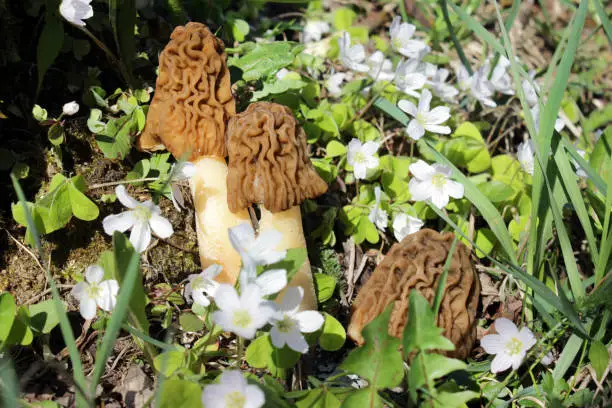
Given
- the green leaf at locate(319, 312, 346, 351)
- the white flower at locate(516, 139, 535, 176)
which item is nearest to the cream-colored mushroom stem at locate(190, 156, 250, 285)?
the green leaf at locate(319, 312, 346, 351)

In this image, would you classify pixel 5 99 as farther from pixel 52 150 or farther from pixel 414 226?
pixel 414 226

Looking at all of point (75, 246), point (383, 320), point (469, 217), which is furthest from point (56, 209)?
point (469, 217)

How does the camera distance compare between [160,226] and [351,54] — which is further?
[351,54]

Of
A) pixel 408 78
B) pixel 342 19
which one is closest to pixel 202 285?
pixel 408 78

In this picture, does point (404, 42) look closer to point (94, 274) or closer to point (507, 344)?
point (507, 344)

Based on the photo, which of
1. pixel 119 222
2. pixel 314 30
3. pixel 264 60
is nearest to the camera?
pixel 119 222

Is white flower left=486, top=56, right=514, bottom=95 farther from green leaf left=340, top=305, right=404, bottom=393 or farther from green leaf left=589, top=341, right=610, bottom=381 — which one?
green leaf left=340, top=305, right=404, bottom=393
